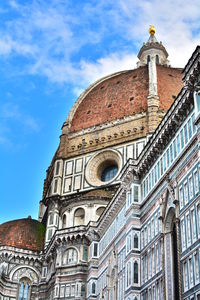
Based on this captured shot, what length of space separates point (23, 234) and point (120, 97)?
24.2 metres

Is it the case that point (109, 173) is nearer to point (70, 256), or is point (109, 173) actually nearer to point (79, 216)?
point (79, 216)

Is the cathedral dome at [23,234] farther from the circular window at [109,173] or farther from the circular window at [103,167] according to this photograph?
the circular window at [109,173]

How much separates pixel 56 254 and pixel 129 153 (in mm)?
15740

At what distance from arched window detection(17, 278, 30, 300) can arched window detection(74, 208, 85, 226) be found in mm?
9375

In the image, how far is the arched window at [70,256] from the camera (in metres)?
52.5

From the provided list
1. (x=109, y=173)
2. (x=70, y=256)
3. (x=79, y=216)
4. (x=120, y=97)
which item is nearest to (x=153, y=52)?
(x=120, y=97)

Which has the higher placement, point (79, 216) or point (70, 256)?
point (79, 216)

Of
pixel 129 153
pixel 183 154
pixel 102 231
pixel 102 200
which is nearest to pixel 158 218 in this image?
pixel 183 154

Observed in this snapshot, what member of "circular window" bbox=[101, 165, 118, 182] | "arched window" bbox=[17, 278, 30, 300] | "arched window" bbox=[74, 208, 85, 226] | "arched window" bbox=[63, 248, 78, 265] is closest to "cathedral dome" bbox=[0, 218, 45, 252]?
"arched window" bbox=[17, 278, 30, 300]

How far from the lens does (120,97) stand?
70625mm

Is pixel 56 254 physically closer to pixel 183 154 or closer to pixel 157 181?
pixel 157 181

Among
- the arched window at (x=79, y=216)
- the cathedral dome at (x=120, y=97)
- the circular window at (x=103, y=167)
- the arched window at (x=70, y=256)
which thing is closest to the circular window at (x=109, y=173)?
the circular window at (x=103, y=167)

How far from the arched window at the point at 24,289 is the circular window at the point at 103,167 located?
47.5ft

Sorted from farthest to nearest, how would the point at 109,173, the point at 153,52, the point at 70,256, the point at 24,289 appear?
the point at 153,52
the point at 109,173
the point at 24,289
the point at 70,256
